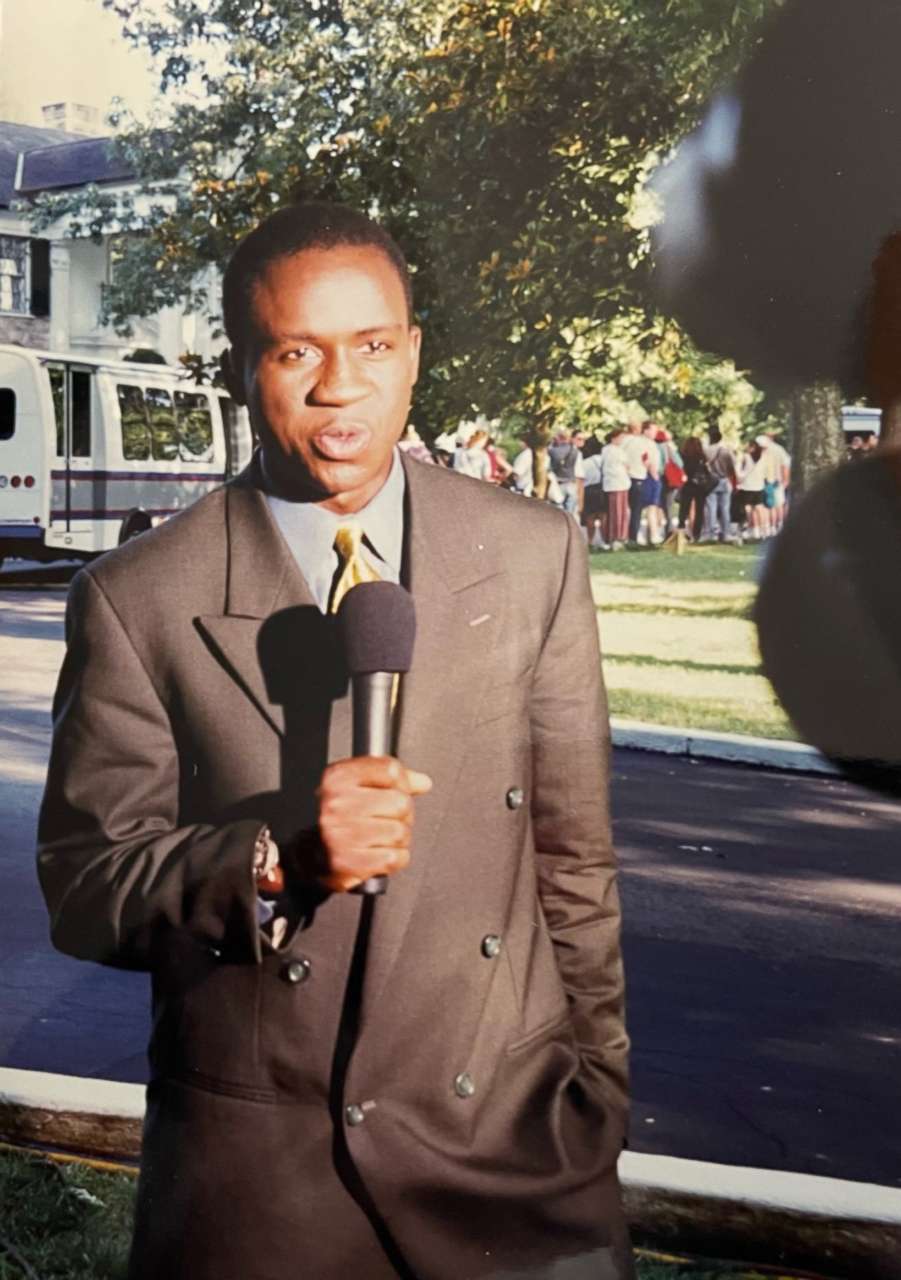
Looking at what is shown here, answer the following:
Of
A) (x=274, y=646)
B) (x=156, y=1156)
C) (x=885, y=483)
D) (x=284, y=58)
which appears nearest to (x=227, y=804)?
(x=274, y=646)

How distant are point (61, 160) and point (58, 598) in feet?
2.82

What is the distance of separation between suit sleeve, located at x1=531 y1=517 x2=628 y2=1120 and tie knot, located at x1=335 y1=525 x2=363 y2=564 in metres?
0.29

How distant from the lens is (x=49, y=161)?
9.96 ft

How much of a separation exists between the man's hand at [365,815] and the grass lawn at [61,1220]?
95 cm

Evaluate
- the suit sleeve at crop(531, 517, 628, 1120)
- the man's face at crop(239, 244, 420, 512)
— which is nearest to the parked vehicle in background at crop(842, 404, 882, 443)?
the suit sleeve at crop(531, 517, 628, 1120)

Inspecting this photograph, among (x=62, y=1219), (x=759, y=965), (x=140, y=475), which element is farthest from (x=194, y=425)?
(x=62, y=1219)

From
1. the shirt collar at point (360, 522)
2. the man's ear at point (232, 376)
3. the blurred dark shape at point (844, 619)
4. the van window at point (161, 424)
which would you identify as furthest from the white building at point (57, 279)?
the blurred dark shape at point (844, 619)

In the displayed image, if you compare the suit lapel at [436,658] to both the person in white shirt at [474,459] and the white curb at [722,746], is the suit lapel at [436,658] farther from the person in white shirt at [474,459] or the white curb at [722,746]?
the white curb at [722,746]

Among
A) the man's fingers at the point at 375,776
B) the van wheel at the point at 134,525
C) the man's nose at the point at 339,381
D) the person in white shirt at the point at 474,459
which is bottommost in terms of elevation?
the man's fingers at the point at 375,776

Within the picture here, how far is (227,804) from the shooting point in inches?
90.4

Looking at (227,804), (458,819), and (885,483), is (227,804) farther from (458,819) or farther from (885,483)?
(885,483)

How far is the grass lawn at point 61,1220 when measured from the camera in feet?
9.18

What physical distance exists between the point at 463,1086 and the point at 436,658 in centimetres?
60

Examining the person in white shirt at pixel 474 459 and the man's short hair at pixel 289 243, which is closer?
the man's short hair at pixel 289 243
